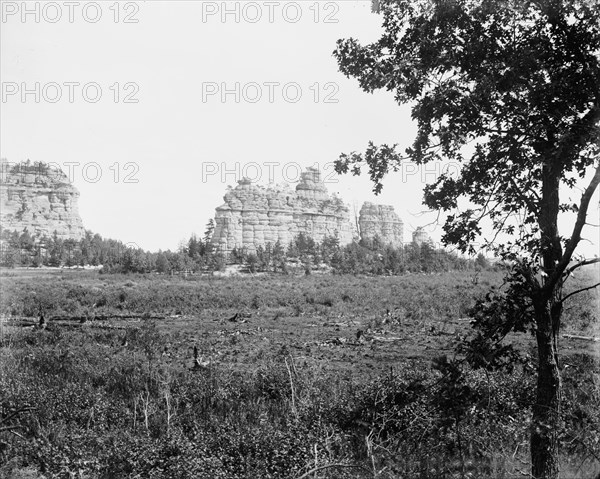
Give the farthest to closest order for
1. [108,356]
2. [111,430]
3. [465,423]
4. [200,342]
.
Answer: [200,342], [108,356], [111,430], [465,423]

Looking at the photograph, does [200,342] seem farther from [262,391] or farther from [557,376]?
[557,376]

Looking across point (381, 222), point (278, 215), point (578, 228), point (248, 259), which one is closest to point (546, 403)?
point (578, 228)

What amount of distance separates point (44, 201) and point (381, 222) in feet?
241

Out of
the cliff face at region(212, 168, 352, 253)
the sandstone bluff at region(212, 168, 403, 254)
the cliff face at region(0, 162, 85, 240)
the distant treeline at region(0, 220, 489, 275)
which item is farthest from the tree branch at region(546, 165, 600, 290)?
the cliff face at region(0, 162, 85, 240)

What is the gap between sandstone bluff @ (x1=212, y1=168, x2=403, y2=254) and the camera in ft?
343

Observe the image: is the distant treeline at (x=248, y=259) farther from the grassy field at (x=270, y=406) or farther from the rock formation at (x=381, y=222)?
the grassy field at (x=270, y=406)

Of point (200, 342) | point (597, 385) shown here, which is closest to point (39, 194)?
point (200, 342)

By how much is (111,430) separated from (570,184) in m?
6.53

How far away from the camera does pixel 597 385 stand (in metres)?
8.61

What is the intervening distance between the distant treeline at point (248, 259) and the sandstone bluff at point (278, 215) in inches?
856

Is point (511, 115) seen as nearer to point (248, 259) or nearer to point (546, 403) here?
point (546, 403)

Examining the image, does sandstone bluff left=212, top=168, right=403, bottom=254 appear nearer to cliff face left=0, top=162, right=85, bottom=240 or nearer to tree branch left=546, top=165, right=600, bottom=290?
cliff face left=0, top=162, right=85, bottom=240

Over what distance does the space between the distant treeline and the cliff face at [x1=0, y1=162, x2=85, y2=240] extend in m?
27.9

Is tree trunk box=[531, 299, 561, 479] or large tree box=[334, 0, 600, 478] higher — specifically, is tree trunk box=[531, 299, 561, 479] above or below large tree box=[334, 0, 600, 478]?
below
